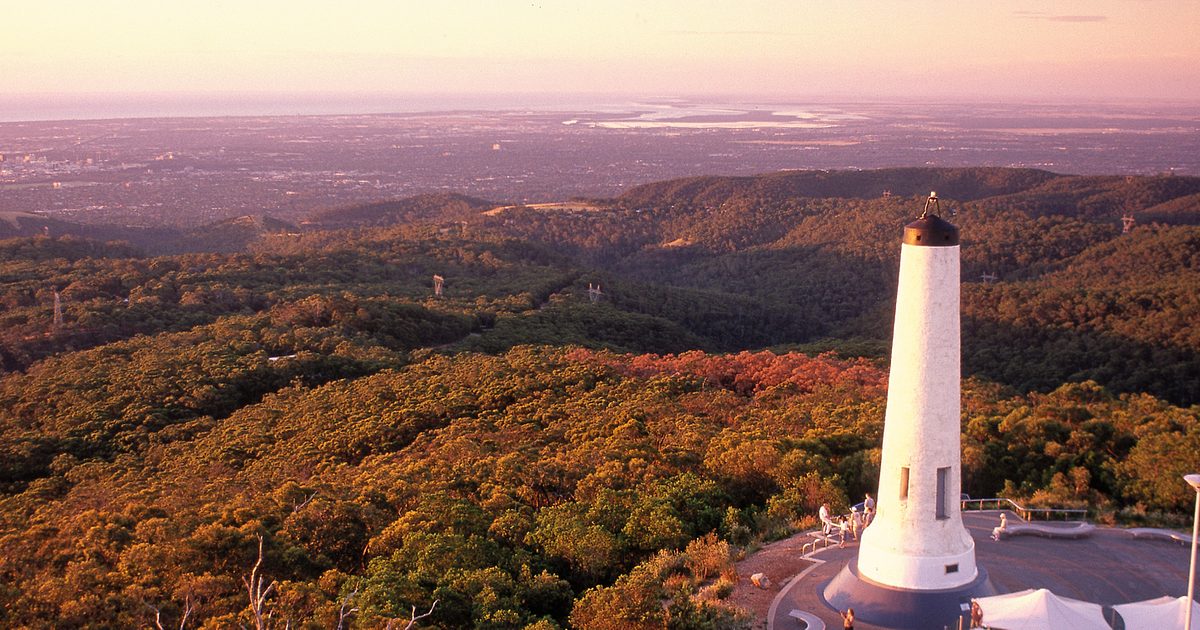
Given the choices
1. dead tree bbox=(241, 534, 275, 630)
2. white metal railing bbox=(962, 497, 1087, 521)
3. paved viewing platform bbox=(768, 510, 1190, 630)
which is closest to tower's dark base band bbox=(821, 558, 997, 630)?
paved viewing platform bbox=(768, 510, 1190, 630)

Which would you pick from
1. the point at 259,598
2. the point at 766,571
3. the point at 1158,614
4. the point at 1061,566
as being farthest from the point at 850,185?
the point at 259,598

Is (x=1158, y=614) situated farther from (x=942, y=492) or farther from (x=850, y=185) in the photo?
(x=850, y=185)

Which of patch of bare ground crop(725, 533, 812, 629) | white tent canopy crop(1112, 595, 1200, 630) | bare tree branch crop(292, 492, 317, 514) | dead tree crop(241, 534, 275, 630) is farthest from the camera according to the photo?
bare tree branch crop(292, 492, 317, 514)

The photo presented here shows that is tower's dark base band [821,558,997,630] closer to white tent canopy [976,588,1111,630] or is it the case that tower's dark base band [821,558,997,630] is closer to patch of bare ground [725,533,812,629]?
white tent canopy [976,588,1111,630]

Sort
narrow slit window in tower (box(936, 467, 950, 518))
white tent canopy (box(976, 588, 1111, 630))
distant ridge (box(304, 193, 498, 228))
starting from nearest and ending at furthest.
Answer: white tent canopy (box(976, 588, 1111, 630)), narrow slit window in tower (box(936, 467, 950, 518)), distant ridge (box(304, 193, 498, 228))

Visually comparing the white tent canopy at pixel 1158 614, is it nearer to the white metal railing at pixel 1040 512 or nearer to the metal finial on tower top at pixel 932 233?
the white metal railing at pixel 1040 512
